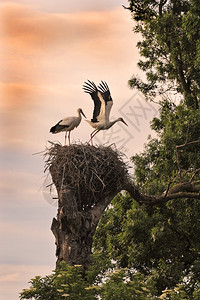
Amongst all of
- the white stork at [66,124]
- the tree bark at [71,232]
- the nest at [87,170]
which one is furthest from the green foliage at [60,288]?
the white stork at [66,124]

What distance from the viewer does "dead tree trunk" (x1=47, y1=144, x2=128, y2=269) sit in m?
10.9

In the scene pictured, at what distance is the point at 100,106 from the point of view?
45.7ft

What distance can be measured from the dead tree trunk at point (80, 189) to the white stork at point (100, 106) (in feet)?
5.83

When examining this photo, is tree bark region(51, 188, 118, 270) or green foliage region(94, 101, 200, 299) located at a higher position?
green foliage region(94, 101, 200, 299)

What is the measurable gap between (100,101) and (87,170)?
3210mm

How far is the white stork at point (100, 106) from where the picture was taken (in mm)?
13797

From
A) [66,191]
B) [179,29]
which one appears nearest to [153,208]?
[66,191]

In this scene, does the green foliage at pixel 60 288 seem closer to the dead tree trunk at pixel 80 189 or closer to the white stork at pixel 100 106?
the dead tree trunk at pixel 80 189

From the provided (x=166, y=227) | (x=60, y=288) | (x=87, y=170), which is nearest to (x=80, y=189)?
(x=87, y=170)

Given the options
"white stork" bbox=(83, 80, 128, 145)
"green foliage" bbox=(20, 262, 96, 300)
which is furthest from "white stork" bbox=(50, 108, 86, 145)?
"green foliage" bbox=(20, 262, 96, 300)

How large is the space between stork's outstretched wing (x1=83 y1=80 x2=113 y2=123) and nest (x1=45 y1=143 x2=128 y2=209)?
1.87m

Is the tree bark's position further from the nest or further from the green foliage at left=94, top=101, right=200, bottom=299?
the green foliage at left=94, top=101, right=200, bottom=299

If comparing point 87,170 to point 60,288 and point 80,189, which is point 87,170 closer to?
point 80,189

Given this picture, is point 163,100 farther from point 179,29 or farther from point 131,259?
point 131,259
